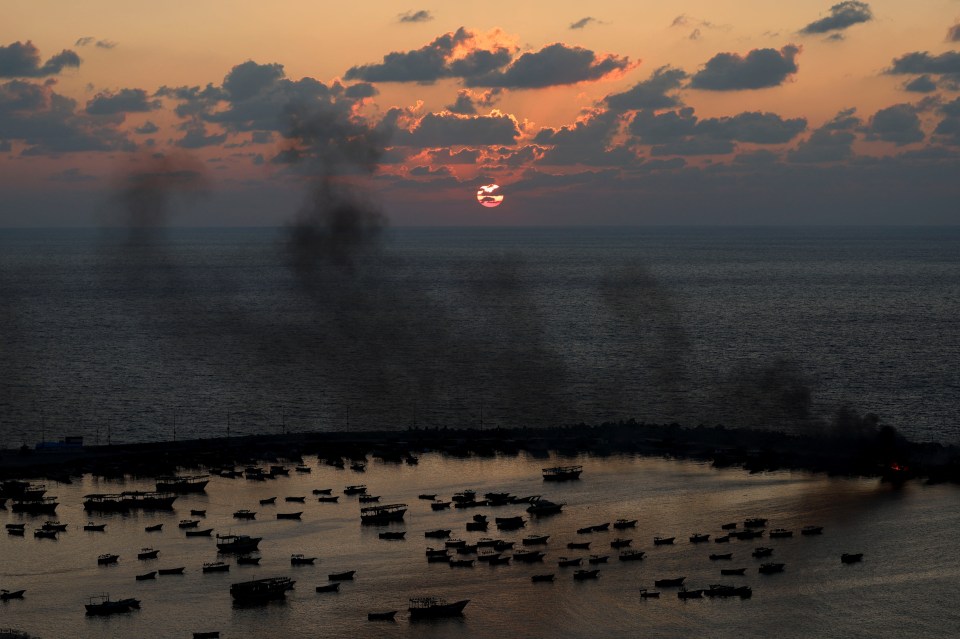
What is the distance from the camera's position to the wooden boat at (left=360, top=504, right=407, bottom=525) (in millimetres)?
71938

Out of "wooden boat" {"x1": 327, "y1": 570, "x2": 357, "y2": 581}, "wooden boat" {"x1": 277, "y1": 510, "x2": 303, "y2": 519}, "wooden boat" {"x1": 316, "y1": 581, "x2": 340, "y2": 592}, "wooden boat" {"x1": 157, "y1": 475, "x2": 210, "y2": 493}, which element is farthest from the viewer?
"wooden boat" {"x1": 157, "y1": 475, "x2": 210, "y2": 493}

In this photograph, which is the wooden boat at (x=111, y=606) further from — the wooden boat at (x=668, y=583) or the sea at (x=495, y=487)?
the wooden boat at (x=668, y=583)

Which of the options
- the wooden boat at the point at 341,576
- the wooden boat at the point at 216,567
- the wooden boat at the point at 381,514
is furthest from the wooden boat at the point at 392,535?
the wooden boat at the point at 216,567

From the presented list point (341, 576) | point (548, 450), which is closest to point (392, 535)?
point (341, 576)

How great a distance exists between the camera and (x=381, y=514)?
7219 centimetres

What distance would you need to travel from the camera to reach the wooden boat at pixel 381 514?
7194cm

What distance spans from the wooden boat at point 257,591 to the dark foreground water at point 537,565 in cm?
65

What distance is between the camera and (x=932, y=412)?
10756cm

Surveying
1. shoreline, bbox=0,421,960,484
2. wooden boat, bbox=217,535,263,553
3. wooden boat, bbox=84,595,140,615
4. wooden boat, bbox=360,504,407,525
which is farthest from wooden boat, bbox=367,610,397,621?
shoreline, bbox=0,421,960,484

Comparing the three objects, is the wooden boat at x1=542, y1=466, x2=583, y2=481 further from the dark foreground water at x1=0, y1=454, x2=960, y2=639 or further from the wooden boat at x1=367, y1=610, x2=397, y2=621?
the wooden boat at x1=367, y1=610, x2=397, y2=621

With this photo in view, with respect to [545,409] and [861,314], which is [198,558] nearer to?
[545,409]

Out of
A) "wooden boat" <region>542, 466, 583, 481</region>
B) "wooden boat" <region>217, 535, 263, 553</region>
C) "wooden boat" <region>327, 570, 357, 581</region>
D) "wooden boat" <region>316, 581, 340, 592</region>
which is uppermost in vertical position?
"wooden boat" <region>542, 466, 583, 481</region>

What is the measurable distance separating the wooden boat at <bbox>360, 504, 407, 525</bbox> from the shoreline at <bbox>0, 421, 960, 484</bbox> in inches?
617

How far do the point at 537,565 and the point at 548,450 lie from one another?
1091 inches
